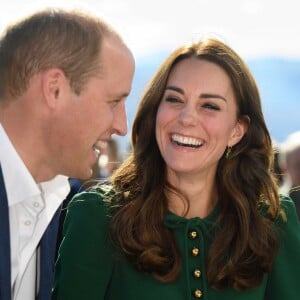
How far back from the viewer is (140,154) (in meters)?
3.39

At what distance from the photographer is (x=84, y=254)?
3.05 metres

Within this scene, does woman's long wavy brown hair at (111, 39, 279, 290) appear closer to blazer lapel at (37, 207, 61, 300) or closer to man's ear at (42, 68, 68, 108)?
blazer lapel at (37, 207, 61, 300)

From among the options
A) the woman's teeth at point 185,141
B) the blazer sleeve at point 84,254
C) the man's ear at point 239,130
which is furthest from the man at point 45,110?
the man's ear at point 239,130

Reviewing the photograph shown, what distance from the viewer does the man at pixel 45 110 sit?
7.77ft

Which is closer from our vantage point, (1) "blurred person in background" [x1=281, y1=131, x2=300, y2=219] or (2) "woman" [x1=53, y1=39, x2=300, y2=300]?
(2) "woman" [x1=53, y1=39, x2=300, y2=300]

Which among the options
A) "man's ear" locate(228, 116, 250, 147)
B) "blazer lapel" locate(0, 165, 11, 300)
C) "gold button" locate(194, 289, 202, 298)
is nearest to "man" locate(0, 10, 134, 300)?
"blazer lapel" locate(0, 165, 11, 300)

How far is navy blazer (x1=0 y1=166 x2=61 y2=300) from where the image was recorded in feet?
7.52

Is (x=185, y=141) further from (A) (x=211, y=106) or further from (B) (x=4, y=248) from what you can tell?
(B) (x=4, y=248)

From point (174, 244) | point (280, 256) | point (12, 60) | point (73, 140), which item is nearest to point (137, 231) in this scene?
point (174, 244)

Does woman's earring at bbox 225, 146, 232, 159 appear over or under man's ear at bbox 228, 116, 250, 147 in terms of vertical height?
under

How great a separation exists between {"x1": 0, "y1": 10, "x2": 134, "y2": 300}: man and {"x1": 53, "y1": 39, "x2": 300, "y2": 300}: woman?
532 mm

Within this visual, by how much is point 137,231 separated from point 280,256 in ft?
1.94

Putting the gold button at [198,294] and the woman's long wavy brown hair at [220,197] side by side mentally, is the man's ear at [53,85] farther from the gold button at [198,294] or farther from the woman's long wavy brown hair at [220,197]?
the gold button at [198,294]

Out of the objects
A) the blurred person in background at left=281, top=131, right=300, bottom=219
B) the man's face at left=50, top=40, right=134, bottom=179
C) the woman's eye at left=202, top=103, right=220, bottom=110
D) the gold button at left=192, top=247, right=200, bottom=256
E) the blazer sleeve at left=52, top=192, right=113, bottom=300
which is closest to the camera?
the man's face at left=50, top=40, right=134, bottom=179
